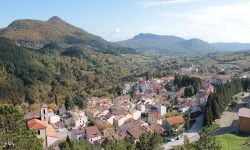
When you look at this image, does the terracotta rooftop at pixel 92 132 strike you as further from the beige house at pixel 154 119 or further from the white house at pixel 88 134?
the beige house at pixel 154 119

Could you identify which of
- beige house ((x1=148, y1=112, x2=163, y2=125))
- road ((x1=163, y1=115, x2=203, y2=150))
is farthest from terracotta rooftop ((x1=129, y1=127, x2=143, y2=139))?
beige house ((x1=148, y1=112, x2=163, y2=125))

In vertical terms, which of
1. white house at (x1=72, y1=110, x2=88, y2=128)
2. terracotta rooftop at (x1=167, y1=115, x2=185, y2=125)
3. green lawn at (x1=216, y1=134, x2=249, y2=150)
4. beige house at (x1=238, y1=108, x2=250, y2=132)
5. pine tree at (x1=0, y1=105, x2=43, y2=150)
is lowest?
white house at (x1=72, y1=110, x2=88, y2=128)

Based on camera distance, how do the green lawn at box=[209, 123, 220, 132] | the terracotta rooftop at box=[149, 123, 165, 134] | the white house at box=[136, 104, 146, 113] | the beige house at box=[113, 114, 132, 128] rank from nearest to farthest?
the green lawn at box=[209, 123, 220, 132] < the terracotta rooftop at box=[149, 123, 165, 134] < the beige house at box=[113, 114, 132, 128] < the white house at box=[136, 104, 146, 113]

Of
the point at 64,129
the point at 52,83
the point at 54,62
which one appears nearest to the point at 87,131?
the point at 64,129

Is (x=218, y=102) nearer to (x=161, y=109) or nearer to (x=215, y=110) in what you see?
(x=215, y=110)

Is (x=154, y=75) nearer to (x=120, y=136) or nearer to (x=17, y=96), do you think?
(x=17, y=96)

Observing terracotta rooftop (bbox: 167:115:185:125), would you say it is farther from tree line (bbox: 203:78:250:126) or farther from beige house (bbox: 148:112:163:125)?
tree line (bbox: 203:78:250:126)

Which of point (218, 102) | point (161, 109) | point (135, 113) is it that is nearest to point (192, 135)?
point (218, 102)
